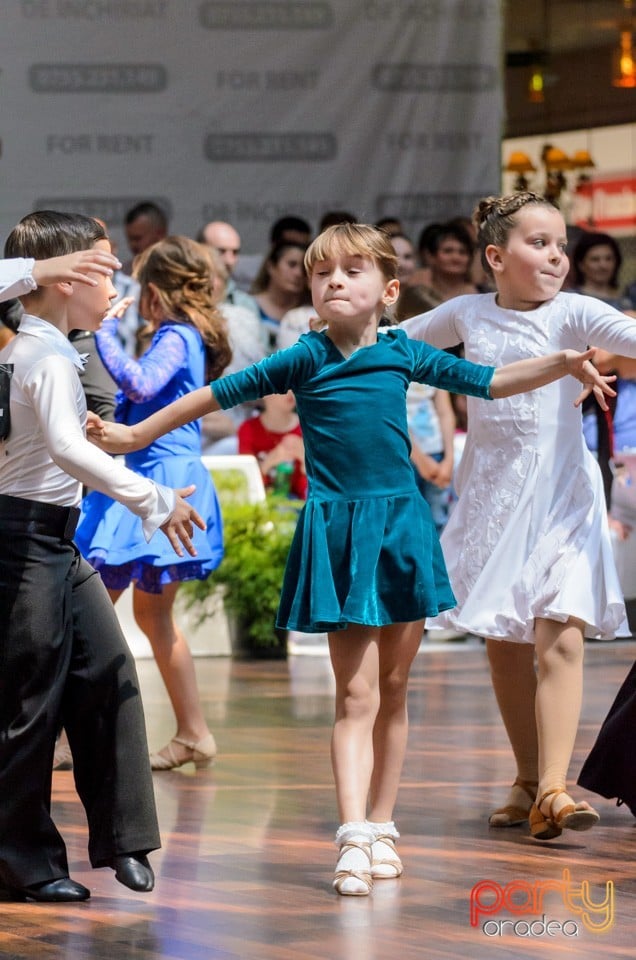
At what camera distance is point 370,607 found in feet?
13.2

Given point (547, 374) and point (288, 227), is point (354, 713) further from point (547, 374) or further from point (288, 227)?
point (288, 227)

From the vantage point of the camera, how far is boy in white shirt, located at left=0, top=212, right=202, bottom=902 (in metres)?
3.81

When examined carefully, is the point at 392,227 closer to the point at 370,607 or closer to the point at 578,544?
the point at 578,544

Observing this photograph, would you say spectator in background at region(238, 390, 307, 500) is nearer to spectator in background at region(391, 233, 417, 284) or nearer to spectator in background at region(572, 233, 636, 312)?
spectator in background at region(391, 233, 417, 284)

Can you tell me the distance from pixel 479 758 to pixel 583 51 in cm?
871

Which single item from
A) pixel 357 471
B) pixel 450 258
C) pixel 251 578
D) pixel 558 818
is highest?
pixel 450 258

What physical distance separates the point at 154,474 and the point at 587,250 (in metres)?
3.85

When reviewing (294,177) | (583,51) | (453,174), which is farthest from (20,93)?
(583,51)

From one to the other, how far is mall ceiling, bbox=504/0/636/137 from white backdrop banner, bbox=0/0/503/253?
86.4 inches

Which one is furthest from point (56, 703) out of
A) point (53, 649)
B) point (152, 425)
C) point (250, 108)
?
point (250, 108)

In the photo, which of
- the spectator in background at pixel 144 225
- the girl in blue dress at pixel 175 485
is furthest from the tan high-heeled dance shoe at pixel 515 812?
the spectator in background at pixel 144 225

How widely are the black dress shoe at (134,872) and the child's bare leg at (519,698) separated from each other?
4.29 ft

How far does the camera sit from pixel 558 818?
4395mm

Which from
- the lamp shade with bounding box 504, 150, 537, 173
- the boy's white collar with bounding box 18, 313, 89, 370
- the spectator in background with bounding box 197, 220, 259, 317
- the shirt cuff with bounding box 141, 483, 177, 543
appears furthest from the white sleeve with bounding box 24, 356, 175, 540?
the lamp shade with bounding box 504, 150, 537, 173
